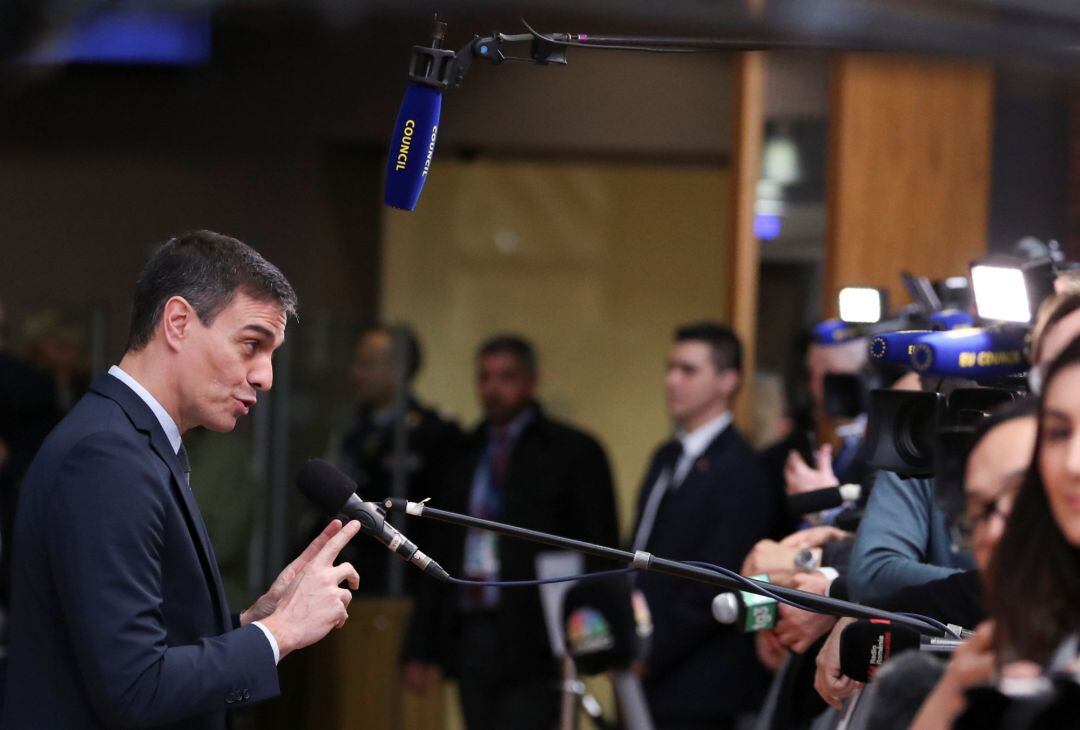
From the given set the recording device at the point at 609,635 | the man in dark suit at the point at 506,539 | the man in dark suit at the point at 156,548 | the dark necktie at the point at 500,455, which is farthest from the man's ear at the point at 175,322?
the dark necktie at the point at 500,455

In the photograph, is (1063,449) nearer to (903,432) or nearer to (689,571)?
(689,571)

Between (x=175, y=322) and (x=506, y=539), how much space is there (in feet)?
10.6

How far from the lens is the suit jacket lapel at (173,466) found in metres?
2.38

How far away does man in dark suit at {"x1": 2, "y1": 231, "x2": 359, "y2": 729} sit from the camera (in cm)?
222

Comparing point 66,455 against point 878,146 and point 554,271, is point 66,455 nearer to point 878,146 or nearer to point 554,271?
point 878,146

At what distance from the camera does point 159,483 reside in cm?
232

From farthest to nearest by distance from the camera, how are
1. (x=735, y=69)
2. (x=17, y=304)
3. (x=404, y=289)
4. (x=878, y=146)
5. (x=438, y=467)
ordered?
1. (x=404, y=289)
2. (x=17, y=304)
3. (x=438, y=467)
4. (x=735, y=69)
5. (x=878, y=146)

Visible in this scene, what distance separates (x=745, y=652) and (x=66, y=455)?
2.81 metres

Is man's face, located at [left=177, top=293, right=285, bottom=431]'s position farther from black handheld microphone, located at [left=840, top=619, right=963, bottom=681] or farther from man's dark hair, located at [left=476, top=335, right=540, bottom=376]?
man's dark hair, located at [left=476, top=335, right=540, bottom=376]

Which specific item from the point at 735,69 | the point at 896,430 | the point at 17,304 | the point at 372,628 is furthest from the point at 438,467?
the point at 896,430

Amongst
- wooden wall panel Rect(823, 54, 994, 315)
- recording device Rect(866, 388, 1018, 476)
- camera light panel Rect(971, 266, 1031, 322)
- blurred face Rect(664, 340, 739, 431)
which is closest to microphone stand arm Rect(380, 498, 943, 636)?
recording device Rect(866, 388, 1018, 476)

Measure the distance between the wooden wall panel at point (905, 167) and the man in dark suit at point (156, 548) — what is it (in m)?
3.36

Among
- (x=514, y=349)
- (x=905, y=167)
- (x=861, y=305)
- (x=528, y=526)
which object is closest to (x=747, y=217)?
(x=905, y=167)

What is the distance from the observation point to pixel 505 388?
5.92 metres
